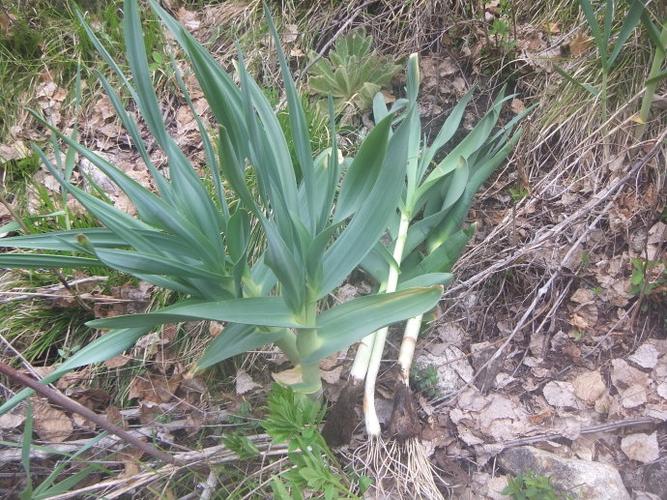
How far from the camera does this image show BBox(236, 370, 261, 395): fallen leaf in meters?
1.53

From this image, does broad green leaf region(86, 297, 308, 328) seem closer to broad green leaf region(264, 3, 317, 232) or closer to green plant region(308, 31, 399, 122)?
broad green leaf region(264, 3, 317, 232)

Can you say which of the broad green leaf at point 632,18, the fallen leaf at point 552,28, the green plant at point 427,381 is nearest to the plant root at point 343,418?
the green plant at point 427,381

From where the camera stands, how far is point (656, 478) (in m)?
1.28

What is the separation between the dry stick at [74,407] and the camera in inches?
41.4

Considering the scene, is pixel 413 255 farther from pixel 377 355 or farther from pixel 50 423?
pixel 50 423

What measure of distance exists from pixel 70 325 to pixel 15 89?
4.30 ft

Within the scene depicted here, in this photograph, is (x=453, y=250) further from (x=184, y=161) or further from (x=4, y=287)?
(x=4, y=287)

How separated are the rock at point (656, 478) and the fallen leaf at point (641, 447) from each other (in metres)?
0.02

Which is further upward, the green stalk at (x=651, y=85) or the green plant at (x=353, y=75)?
the green plant at (x=353, y=75)

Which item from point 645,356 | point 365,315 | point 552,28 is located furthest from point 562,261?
point 552,28

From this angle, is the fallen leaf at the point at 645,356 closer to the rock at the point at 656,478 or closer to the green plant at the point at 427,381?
the rock at the point at 656,478

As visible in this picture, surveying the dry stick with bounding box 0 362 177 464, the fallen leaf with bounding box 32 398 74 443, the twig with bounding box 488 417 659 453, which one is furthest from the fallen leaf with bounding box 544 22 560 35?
the fallen leaf with bounding box 32 398 74 443

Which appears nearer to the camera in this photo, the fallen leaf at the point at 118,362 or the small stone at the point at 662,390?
the small stone at the point at 662,390

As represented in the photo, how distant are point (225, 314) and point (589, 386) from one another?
104cm
